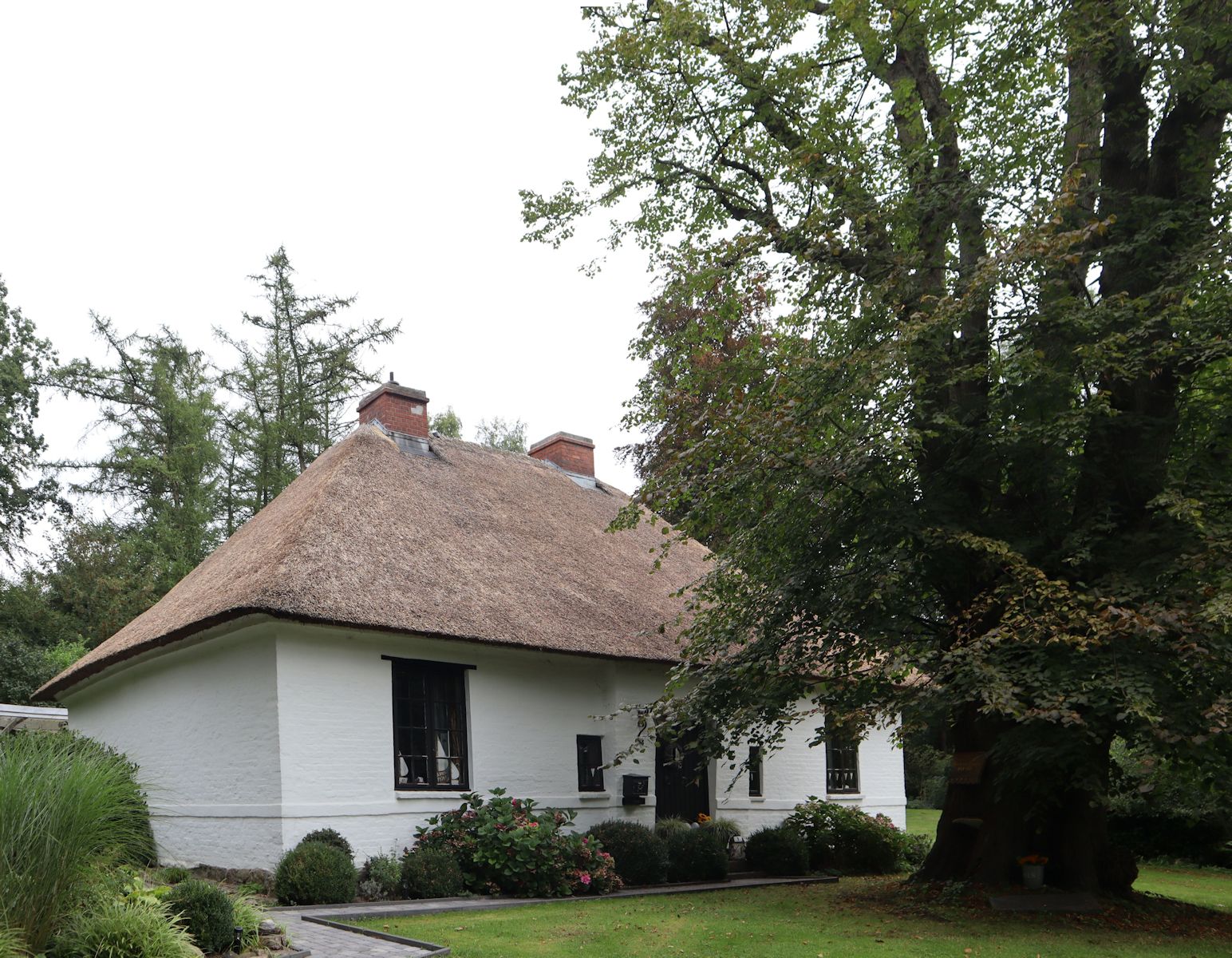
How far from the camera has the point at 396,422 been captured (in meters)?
18.6

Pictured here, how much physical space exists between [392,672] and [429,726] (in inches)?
36.5

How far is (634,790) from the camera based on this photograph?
1523 cm

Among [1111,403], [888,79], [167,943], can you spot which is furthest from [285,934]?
[888,79]

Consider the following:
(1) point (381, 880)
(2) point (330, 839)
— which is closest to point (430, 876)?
(1) point (381, 880)

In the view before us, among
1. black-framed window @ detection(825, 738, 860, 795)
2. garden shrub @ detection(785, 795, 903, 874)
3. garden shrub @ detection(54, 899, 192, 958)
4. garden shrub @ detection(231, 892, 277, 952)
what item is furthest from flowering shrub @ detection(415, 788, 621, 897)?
black-framed window @ detection(825, 738, 860, 795)

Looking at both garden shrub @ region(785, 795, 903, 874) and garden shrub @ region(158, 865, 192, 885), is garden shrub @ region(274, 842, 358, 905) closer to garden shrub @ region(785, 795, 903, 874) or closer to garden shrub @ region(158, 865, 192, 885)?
garden shrub @ region(158, 865, 192, 885)

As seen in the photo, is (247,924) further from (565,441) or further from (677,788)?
(565,441)

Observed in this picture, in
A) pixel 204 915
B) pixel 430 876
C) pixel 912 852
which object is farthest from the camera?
pixel 912 852

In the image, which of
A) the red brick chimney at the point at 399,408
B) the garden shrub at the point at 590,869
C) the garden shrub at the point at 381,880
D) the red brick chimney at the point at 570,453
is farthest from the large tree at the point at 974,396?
the red brick chimney at the point at 570,453

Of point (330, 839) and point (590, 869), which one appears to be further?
point (590, 869)

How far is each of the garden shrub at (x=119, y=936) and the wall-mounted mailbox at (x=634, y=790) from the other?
905 centimetres

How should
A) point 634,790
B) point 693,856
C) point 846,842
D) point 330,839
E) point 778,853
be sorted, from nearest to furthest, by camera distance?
point 330,839, point 693,856, point 634,790, point 778,853, point 846,842

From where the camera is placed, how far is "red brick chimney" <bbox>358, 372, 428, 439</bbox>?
18.5 meters

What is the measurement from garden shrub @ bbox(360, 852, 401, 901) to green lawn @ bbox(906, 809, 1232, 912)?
9.66 meters
